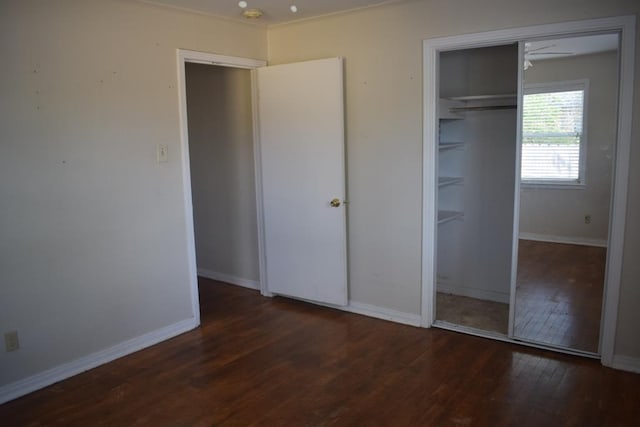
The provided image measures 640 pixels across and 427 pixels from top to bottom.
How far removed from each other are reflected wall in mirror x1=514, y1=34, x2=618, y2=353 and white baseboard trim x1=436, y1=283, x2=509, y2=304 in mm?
529

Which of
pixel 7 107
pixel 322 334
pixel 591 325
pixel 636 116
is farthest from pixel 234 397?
pixel 636 116

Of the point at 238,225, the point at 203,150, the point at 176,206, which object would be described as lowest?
the point at 238,225

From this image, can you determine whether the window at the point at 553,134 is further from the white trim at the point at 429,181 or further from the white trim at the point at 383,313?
the white trim at the point at 383,313

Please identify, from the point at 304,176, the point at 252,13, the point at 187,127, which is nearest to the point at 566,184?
the point at 304,176

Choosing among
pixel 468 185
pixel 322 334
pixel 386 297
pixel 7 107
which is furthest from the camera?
pixel 468 185

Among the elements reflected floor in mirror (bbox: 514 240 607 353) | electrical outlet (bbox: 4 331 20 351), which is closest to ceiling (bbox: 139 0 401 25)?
reflected floor in mirror (bbox: 514 240 607 353)

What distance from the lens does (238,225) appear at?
4895mm

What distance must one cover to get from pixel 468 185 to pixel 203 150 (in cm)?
260

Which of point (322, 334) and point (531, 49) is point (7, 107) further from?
point (531, 49)

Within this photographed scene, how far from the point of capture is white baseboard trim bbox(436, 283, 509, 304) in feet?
14.0

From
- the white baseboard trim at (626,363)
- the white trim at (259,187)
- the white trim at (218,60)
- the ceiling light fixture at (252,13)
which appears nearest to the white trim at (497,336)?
the white baseboard trim at (626,363)

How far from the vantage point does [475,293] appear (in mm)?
4422

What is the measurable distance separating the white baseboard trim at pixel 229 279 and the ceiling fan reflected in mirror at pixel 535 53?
9.90 feet

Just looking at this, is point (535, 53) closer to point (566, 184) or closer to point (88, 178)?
point (566, 184)
